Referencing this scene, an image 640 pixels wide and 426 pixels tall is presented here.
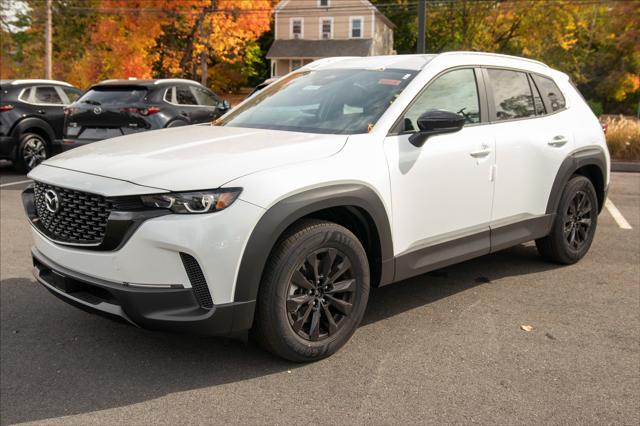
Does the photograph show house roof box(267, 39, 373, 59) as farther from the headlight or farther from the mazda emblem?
the headlight

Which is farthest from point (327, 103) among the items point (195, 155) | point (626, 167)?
point (626, 167)

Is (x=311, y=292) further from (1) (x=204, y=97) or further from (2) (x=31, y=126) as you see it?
(2) (x=31, y=126)

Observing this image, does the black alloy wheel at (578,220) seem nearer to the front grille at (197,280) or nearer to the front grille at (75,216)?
the front grille at (197,280)

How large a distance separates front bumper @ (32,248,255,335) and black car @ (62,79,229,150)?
23.3 feet

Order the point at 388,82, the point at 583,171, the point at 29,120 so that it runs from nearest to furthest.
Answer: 1. the point at 388,82
2. the point at 583,171
3. the point at 29,120

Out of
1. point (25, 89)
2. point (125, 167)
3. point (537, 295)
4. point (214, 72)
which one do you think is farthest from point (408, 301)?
point (214, 72)

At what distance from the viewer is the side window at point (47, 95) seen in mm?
12141

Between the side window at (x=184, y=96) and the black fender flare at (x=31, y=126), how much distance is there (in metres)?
2.74

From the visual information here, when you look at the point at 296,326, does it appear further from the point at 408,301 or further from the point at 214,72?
the point at 214,72

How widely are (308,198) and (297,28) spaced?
5037cm

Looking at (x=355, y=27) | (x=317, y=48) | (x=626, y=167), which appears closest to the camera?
(x=626, y=167)

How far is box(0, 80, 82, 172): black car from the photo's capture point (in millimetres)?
11555

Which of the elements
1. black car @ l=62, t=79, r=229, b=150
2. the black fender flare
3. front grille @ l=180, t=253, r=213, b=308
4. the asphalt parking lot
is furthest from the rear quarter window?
front grille @ l=180, t=253, r=213, b=308

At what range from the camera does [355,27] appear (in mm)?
49656
